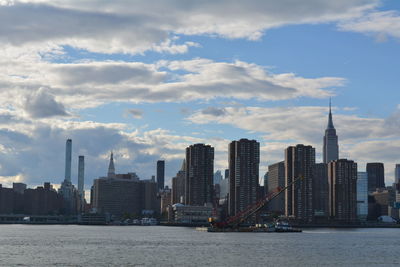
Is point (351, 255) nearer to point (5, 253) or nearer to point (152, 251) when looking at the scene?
point (152, 251)

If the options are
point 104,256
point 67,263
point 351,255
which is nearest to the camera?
point 67,263

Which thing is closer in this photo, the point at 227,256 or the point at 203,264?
the point at 203,264

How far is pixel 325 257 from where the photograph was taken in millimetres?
145750

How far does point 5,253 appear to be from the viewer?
477ft

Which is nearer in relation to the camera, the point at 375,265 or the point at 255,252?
the point at 375,265

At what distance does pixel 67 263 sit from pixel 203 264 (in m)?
23.3

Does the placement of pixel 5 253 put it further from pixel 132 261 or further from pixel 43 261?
pixel 132 261

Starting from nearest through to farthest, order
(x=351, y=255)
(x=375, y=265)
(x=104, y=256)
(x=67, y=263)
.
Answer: (x=67, y=263) < (x=375, y=265) < (x=104, y=256) < (x=351, y=255)

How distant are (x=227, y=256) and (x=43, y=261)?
37.8 m

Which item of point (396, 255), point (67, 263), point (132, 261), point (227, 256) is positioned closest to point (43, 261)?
point (67, 263)

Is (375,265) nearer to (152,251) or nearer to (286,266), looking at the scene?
(286,266)

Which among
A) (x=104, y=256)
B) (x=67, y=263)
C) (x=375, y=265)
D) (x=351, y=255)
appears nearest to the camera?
(x=67, y=263)

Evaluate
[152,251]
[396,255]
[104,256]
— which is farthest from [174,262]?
[396,255]

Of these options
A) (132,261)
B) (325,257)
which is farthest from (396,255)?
(132,261)
